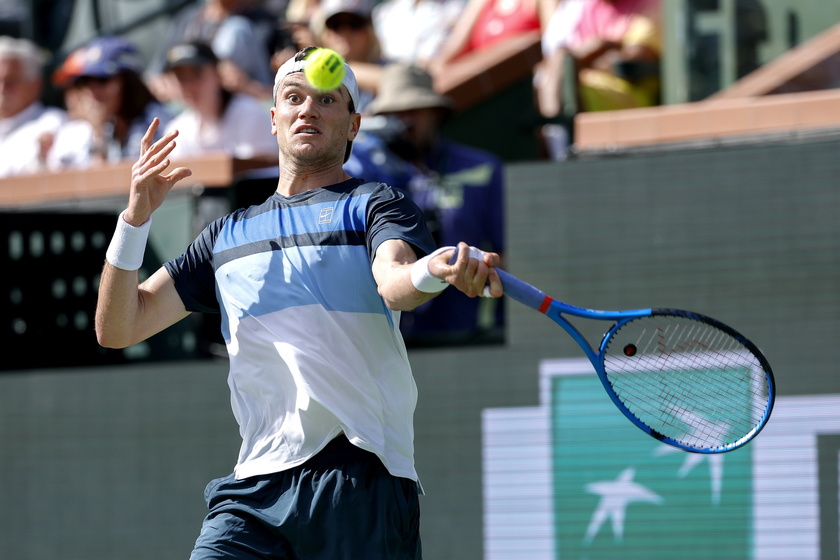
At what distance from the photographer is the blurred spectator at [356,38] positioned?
754 centimetres

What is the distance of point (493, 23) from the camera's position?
26.9ft

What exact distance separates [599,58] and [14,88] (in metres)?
3.77

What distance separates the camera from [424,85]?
6.91 meters

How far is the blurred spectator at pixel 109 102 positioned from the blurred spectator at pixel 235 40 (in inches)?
10.9

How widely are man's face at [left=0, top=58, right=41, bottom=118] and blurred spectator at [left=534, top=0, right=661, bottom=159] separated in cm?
328

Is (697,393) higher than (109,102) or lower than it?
lower

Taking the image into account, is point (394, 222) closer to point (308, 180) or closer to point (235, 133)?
point (308, 180)

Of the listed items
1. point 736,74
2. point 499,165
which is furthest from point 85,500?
point 736,74

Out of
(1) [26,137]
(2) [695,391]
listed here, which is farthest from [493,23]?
(2) [695,391]

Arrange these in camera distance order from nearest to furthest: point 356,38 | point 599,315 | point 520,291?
point 520,291, point 599,315, point 356,38

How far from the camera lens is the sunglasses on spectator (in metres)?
7.64

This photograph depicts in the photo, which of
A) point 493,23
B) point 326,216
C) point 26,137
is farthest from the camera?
point 26,137

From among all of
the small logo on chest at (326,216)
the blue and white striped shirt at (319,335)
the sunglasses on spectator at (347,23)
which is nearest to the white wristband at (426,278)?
the blue and white striped shirt at (319,335)

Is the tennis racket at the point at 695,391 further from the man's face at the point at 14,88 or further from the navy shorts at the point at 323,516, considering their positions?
the man's face at the point at 14,88
